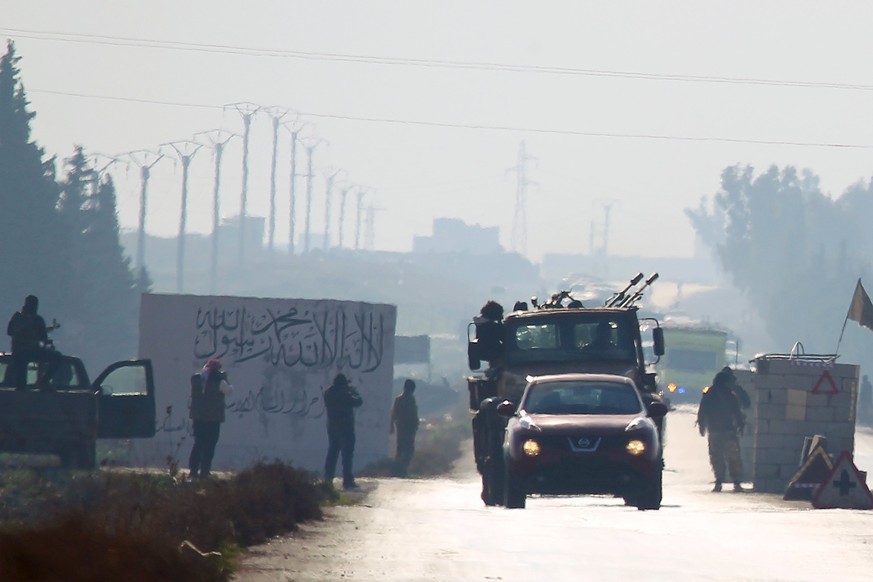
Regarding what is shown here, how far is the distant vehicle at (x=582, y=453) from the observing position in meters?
18.5

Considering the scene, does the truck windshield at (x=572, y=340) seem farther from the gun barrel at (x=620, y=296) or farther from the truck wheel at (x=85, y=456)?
the truck wheel at (x=85, y=456)

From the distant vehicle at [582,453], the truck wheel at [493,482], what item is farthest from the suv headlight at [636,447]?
the truck wheel at [493,482]

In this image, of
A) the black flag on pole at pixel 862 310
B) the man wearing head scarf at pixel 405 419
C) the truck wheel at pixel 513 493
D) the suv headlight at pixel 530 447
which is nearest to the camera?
the suv headlight at pixel 530 447

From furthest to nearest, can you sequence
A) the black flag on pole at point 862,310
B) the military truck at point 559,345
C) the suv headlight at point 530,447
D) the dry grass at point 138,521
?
the black flag on pole at point 862,310
the military truck at point 559,345
the suv headlight at point 530,447
the dry grass at point 138,521

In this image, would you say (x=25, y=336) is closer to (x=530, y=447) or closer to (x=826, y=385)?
(x=530, y=447)

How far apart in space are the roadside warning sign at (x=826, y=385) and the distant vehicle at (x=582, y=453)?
7604 mm

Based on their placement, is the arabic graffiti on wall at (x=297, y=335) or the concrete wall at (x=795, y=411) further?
the arabic graffiti on wall at (x=297, y=335)

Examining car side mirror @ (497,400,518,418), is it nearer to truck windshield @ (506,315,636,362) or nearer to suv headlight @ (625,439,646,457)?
suv headlight @ (625,439,646,457)

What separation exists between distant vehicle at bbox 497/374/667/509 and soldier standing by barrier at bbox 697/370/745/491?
8153 millimetres

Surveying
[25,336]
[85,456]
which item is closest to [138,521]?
[25,336]

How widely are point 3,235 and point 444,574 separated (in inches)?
2693

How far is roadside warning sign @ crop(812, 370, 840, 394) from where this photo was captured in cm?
2628

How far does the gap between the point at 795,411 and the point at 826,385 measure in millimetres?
700

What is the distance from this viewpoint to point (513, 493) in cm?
1900
